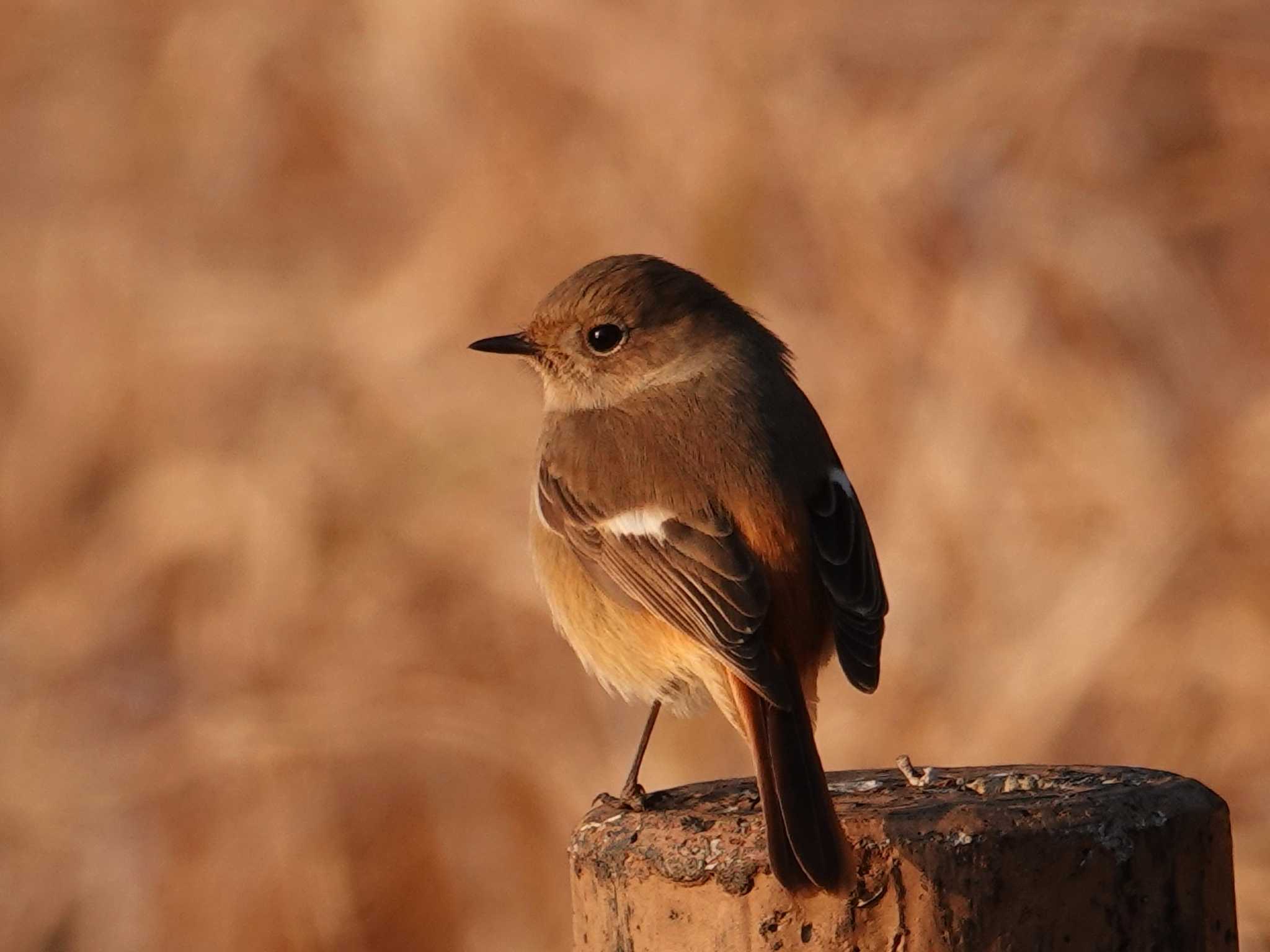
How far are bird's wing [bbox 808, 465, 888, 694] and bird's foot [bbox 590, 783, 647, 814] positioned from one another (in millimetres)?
471

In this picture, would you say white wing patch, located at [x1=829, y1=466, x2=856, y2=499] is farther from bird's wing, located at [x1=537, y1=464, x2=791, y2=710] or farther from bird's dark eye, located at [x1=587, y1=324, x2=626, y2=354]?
bird's dark eye, located at [x1=587, y1=324, x2=626, y2=354]

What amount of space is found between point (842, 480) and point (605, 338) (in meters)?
0.81

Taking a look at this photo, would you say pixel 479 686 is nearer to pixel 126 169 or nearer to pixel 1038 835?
pixel 126 169

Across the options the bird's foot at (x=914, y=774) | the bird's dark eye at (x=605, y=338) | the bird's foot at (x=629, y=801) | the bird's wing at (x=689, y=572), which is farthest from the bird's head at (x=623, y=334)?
the bird's foot at (x=914, y=774)

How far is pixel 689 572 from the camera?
3857 millimetres

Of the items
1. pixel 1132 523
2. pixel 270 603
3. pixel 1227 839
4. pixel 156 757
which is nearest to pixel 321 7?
pixel 270 603

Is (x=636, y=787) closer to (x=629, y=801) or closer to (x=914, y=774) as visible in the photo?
(x=629, y=801)

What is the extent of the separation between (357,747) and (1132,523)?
2561mm

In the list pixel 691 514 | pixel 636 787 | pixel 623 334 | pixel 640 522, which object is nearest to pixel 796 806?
pixel 636 787

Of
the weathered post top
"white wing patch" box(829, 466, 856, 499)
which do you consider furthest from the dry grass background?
the weathered post top

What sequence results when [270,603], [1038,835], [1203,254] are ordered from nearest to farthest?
1. [1038,835]
2. [270,603]
3. [1203,254]

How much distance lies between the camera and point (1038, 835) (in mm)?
2498

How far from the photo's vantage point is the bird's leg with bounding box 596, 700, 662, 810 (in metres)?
3.08

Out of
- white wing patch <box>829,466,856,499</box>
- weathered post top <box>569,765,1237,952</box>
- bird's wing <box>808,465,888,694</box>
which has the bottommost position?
weathered post top <box>569,765,1237,952</box>
